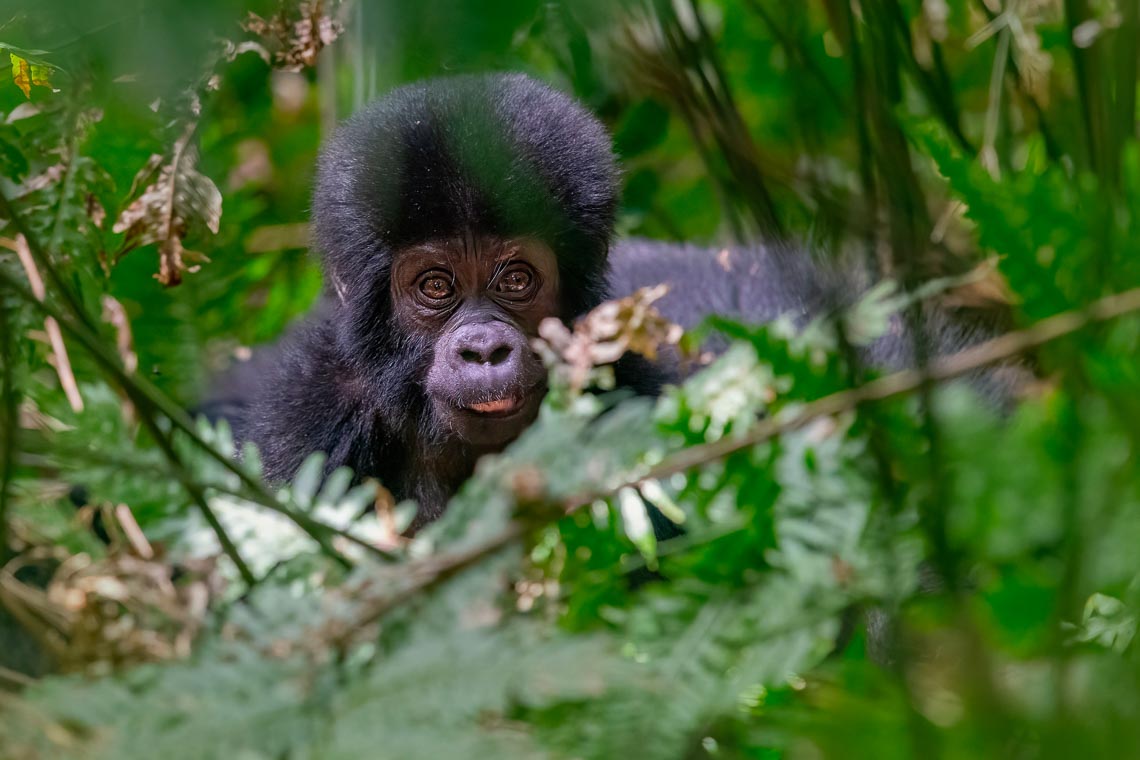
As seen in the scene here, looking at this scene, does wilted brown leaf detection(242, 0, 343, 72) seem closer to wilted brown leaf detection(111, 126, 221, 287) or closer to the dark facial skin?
wilted brown leaf detection(111, 126, 221, 287)

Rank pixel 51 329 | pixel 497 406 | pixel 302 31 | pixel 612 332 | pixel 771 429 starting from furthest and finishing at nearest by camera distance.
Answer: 1. pixel 497 406
2. pixel 302 31
3. pixel 51 329
4. pixel 612 332
5. pixel 771 429

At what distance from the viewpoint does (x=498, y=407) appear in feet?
8.08

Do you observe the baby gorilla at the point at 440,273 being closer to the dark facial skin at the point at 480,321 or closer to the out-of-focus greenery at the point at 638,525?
the dark facial skin at the point at 480,321

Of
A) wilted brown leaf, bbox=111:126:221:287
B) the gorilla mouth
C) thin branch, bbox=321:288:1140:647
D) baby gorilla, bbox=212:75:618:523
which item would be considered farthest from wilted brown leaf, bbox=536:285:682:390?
wilted brown leaf, bbox=111:126:221:287

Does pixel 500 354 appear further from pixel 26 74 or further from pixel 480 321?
pixel 26 74

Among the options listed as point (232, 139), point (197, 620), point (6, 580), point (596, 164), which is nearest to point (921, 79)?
point (596, 164)

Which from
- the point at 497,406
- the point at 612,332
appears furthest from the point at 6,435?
the point at 497,406

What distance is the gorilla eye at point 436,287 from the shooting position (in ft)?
8.68

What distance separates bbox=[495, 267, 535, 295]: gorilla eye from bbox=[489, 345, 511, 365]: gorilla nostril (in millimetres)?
224

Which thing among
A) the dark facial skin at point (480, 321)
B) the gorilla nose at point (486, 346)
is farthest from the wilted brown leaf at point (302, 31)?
the gorilla nose at point (486, 346)

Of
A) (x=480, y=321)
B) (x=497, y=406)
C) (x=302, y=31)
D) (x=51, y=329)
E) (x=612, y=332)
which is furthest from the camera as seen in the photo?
(x=480, y=321)

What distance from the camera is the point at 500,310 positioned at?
8.73ft

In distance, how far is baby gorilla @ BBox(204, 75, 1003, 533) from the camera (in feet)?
8.14

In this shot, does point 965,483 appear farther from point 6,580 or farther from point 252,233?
point 252,233
